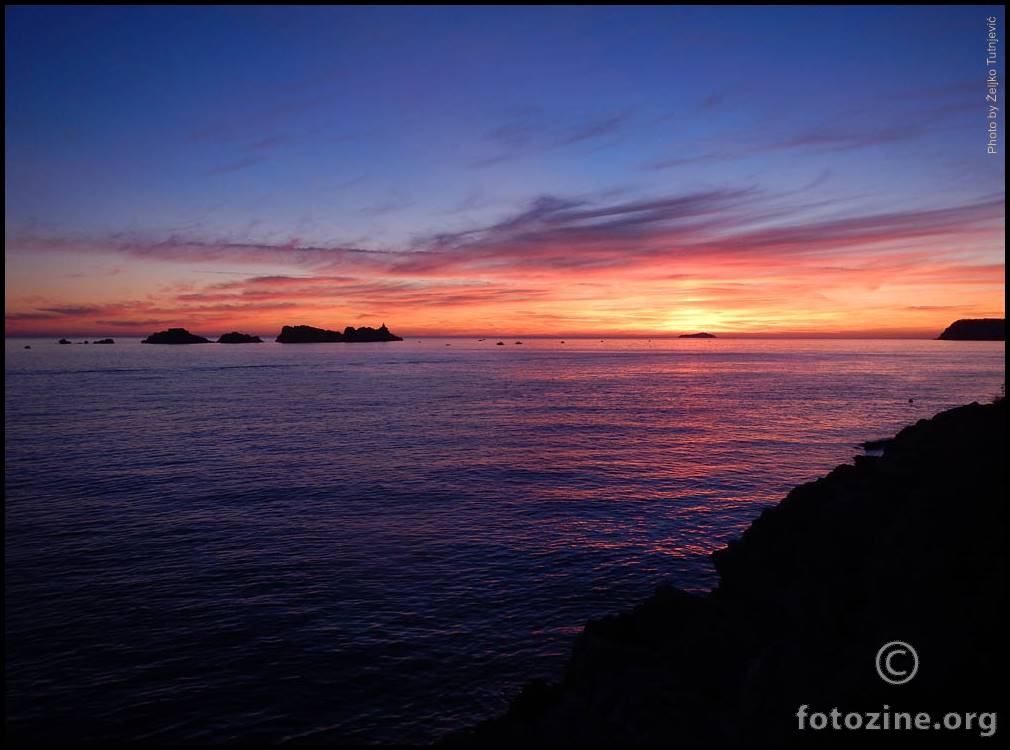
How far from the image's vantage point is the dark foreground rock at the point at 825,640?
9602mm

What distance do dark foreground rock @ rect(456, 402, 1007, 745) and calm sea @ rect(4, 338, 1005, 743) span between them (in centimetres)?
383

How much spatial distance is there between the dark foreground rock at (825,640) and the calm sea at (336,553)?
3825mm

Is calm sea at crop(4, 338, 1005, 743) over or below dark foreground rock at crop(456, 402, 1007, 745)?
below

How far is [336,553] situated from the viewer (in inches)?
1027

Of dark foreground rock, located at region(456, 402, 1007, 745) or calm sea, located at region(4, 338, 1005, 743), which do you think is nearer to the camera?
dark foreground rock, located at region(456, 402, 1007, 745)

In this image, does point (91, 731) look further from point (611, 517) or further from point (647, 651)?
point (611, 517)

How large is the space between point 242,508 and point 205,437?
25.6 metres

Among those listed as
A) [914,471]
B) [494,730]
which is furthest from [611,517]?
[494,730]

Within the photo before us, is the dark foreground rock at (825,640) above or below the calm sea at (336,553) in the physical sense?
above

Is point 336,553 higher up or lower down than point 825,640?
lower down

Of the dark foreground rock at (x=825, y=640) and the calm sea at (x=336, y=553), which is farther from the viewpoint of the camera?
the calm sea at (x=336, y=553)

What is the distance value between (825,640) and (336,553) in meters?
20.3

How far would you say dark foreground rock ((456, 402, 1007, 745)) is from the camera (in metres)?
9.60

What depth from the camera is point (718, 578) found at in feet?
77.9
